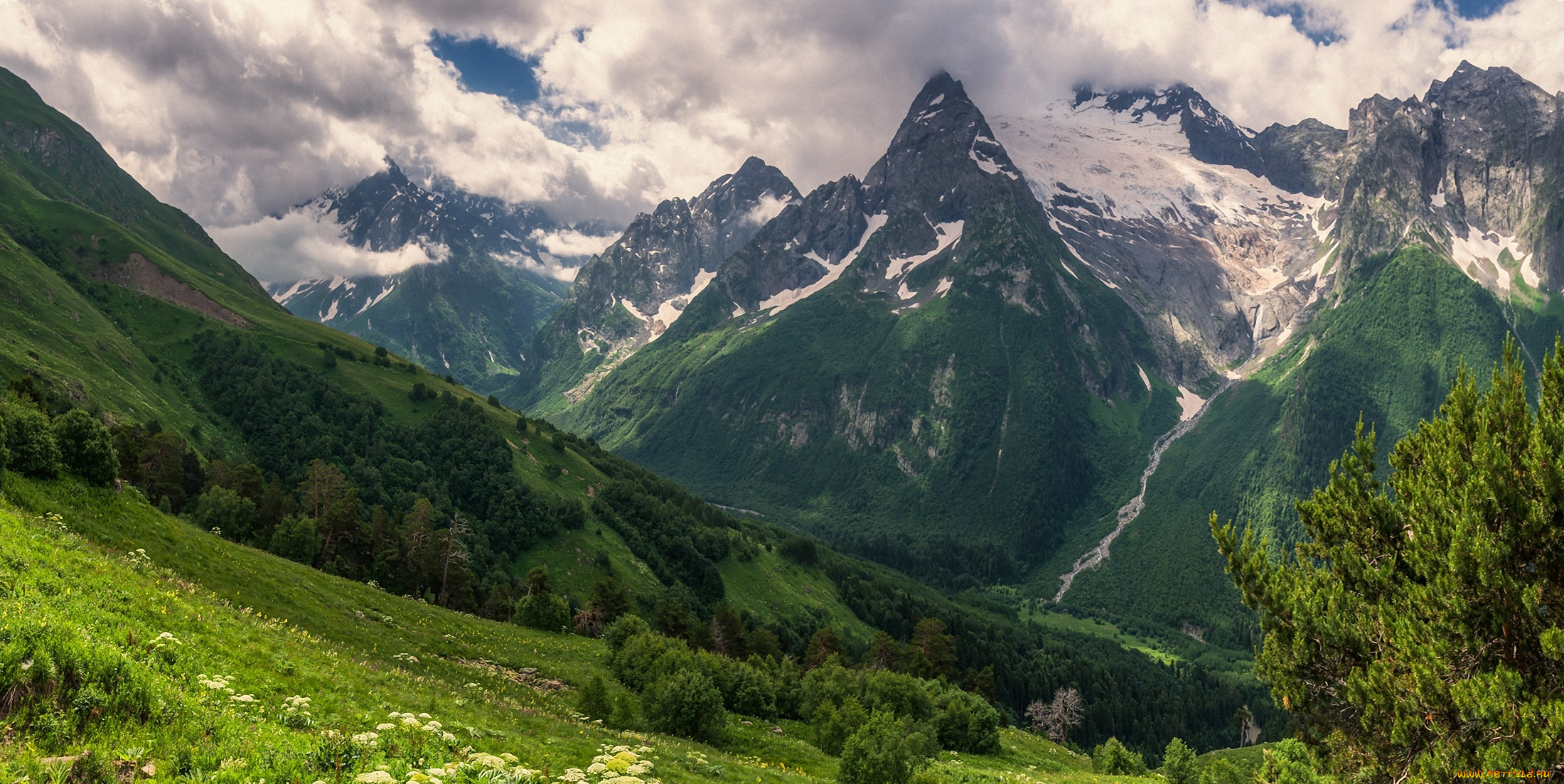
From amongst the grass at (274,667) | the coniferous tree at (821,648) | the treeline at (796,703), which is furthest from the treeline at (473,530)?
the treeline at (796,703)

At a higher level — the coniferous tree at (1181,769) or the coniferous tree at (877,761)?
the coniferous tree at (877,761)

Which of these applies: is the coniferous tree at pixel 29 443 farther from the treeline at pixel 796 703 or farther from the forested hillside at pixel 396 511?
the treeline at pixel 796 703

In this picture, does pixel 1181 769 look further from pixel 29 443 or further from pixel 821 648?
pixel 29 443

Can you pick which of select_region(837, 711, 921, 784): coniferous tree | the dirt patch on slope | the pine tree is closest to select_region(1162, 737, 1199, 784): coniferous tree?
select_region(837, 711, 921, 784): coniferous tree

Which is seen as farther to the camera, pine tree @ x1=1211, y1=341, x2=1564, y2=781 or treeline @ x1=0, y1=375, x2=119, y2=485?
treeline @ x1=0, y1=375, x2=119, y2=485

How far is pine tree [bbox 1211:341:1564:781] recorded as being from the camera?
20391mm

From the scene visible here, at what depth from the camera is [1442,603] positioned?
862 inches

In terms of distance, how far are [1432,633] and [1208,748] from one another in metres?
200

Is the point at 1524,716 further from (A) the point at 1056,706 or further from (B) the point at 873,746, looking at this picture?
(A) the point at 1056,706

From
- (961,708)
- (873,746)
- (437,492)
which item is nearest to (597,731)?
(873,746)

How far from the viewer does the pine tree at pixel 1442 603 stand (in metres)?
20.4

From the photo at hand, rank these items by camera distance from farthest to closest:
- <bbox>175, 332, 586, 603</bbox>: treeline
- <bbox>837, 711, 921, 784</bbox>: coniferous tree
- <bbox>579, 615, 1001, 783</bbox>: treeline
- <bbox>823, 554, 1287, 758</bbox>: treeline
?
<bbox>823, 554, 1287, 758</bbox>: treeline → <bbox>175, 332, 586, 603</bbox>: treeline → <bbox>579, 615, 1001, 783</bbox>: treeline → <bbox>837, 711, 921, 784</bbox>: coniferous tree

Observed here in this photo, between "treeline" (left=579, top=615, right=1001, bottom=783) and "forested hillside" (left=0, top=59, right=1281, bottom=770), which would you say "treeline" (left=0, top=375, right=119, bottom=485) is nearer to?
"forested hillside" (left=0, top=59, right=1281, bottom=770)

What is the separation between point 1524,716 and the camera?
19.3m
